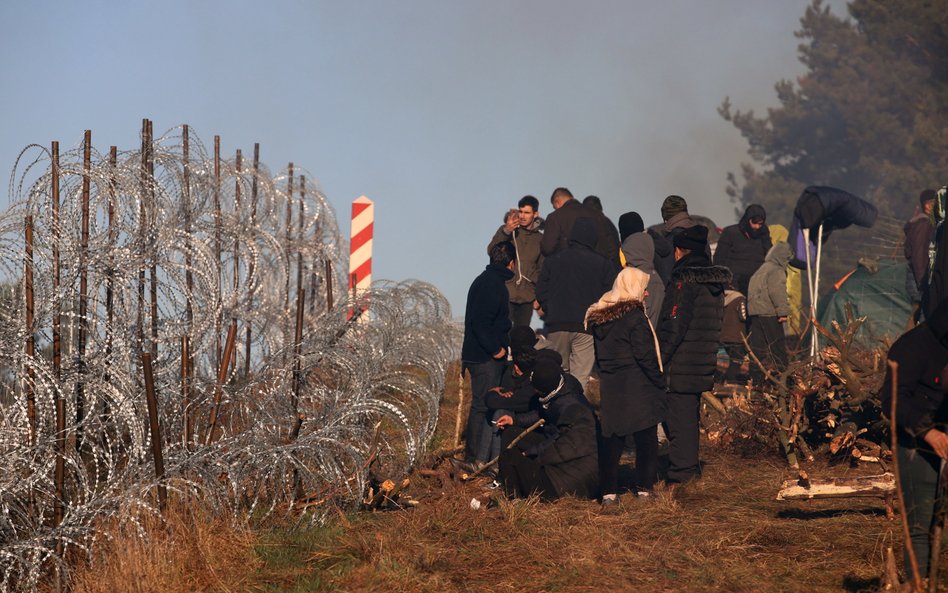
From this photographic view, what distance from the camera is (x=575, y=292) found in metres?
9.37

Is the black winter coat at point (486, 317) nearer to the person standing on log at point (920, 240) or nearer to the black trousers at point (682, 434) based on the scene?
the black trousers at point (682, 434)

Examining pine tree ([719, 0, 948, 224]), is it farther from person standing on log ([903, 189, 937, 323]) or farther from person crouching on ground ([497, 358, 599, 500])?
person crouching on ground ([497, 358, 599, 500])

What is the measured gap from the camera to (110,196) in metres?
7.38

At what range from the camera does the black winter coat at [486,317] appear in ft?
29.9

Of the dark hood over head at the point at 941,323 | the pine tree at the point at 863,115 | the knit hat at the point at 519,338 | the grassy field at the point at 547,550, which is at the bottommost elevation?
the grassy field at the point at 547,550

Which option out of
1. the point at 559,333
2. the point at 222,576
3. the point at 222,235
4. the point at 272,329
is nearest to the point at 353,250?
the point at 272,329

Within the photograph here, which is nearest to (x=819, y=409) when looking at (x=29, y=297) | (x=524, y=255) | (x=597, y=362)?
(x=597, y=362)

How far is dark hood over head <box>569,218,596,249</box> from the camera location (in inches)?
376

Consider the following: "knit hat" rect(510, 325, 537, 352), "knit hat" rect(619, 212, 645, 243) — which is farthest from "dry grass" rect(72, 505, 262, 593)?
"knit hat" rect(619, 212, 645, 243)

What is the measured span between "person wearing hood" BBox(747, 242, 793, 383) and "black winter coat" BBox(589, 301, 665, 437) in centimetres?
366

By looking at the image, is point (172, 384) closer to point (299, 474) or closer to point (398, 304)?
point (299, 474)

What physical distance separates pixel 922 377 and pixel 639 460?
3375 millimetres

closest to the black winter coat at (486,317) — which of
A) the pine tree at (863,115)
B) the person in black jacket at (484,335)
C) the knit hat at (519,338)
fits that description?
the person in black jacket at (484,335)

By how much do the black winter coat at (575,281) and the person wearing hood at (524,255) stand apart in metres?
1.19
